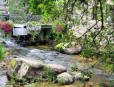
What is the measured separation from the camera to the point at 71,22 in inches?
158

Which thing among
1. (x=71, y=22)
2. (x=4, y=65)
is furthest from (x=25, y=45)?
(x=71, y=22)

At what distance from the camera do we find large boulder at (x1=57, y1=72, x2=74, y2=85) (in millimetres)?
8133

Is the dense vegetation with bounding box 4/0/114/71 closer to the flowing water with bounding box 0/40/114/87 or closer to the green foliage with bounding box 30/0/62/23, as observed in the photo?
the green foliage with bounding box 30/0/62/23

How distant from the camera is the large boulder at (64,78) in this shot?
26.7 ft

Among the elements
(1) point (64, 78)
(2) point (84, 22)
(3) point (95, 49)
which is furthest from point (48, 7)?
(1) point (64, 78)

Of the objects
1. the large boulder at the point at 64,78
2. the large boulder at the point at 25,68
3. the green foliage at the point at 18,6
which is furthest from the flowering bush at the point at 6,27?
the large boulder at the point at 64,78

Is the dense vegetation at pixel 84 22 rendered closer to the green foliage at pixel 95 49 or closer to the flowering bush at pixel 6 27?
the green foliage at pixel 95 49

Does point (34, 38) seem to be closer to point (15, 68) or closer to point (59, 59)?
point (59, 59)

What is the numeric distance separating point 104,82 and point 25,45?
29.2 ft

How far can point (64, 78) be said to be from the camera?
830cm

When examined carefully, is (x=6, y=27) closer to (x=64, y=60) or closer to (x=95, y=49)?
(x=64, y=60)

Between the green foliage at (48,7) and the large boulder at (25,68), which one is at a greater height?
the green foliage at (48,7)

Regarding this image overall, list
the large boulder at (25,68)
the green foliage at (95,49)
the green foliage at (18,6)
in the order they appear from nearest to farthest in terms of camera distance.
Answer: the green foliage at (95,49), the large boulder at (25,68), the green foliage at (18,6)

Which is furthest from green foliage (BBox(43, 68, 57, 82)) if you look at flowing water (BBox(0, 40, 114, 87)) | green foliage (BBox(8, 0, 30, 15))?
green foliage (BBox(8, 0, 30, 15))
